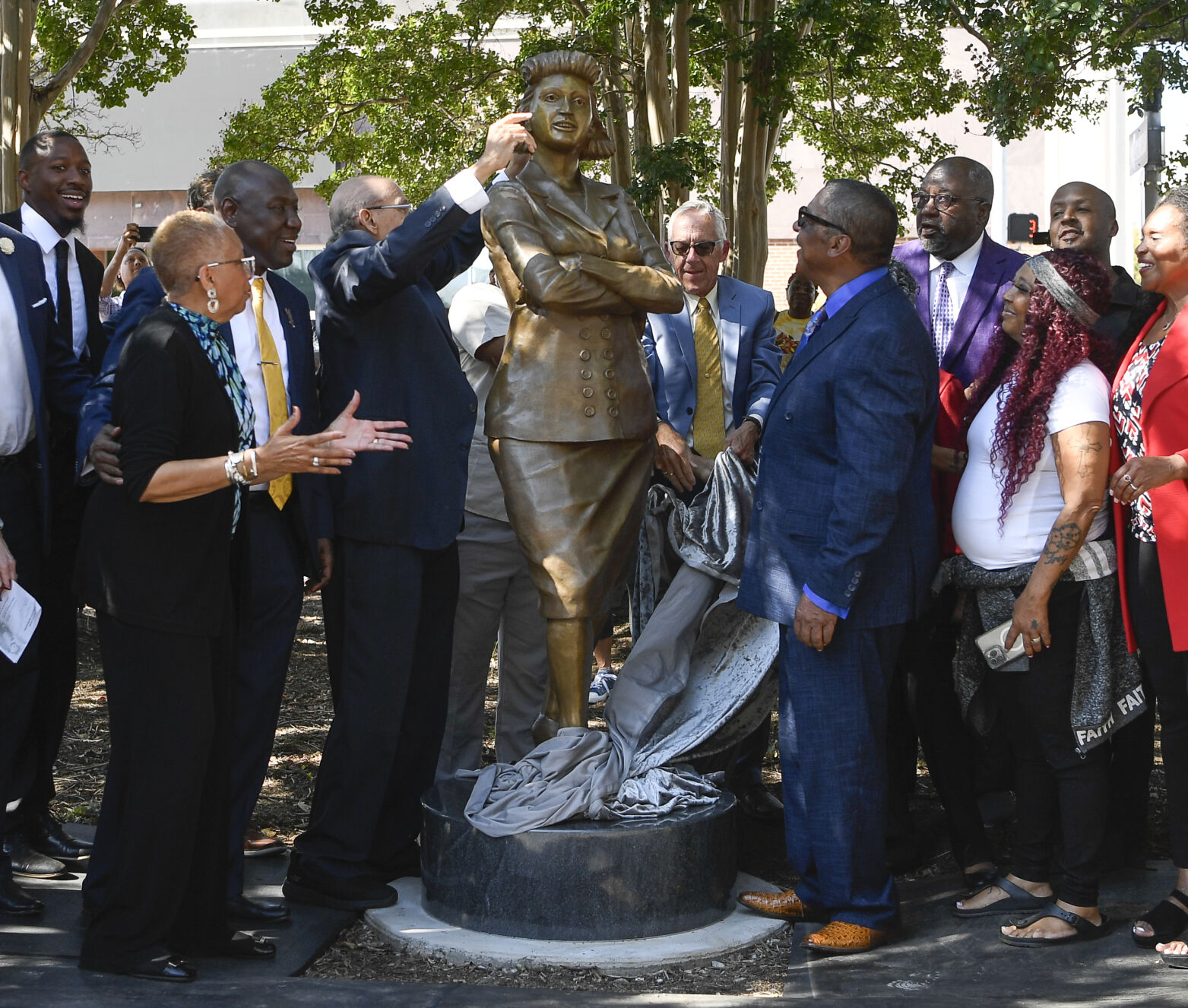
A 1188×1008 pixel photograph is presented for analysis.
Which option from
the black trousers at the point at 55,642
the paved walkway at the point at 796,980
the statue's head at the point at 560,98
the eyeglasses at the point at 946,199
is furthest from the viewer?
the eyeglasses at the point at 946,199

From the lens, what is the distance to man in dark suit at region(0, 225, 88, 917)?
464cm

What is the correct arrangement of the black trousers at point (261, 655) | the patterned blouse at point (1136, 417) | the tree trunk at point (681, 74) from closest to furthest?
the patterned blouse at point (1136, 417)
the black trousers at point (261, 655)
the tree trunk at point (681, 74)

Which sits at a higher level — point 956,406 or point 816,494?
point 956,406

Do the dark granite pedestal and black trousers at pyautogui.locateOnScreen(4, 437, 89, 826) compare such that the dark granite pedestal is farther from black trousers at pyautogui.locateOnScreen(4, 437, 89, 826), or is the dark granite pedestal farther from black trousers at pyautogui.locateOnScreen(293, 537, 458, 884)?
black trousers at pyautogui.locateOnScreen(4, 437, 89, 826)

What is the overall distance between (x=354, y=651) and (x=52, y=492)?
1178mm

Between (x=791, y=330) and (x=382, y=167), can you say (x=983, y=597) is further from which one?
(x=382, y=167)

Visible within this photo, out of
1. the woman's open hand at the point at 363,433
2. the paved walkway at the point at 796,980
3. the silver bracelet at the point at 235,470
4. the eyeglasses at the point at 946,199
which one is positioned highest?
the eyeglasses at the point at 946,199

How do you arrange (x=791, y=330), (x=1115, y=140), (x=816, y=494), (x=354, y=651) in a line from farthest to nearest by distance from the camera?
(x=1115, y=140) < (x=791, y=330) < (x=354, y=651) < (x=816, y=494)

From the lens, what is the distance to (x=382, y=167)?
19.8 m

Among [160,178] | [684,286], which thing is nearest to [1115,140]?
[160,178]

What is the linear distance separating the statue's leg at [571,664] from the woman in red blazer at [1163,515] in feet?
5.63

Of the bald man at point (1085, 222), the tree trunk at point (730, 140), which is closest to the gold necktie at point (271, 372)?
the bald man at point (1085, 222)

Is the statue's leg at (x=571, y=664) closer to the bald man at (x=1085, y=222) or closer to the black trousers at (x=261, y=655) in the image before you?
the black trousers at (x=261, y=655)

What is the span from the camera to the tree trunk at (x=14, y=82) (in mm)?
11359
